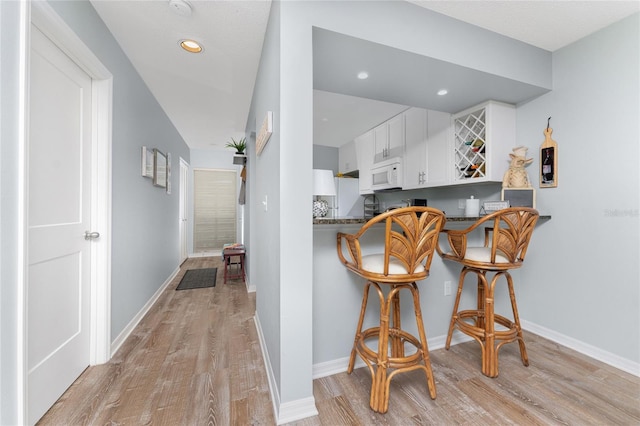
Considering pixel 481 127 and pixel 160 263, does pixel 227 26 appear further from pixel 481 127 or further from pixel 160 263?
pixel 160 263

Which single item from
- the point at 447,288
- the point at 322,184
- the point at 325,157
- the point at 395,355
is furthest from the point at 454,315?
the point at 325,157

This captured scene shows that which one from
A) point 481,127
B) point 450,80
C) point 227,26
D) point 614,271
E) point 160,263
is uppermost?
point 227,26

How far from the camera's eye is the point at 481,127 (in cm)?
238

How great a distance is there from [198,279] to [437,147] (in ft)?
12.3

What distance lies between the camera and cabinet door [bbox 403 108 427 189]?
291 cm

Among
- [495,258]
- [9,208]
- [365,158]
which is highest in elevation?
[365,158]

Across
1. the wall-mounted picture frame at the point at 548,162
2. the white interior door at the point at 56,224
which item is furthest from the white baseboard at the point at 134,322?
the wall-mounted picture frame at the point at 548,162

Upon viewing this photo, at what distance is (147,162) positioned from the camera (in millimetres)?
2629

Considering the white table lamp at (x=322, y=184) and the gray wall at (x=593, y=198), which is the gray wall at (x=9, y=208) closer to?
the white table lamp at (x=322, y=184)

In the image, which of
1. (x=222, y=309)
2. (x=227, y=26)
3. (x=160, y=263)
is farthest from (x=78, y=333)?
(x=227, y=26)

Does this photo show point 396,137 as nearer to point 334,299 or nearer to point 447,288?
point 447,288

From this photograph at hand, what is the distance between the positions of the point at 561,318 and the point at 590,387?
2.12ft

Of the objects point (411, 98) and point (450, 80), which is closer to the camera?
point (450, 80)

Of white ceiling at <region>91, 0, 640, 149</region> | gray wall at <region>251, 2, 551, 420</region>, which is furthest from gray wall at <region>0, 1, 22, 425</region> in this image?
gray wall at <region>251, 2, 551, 420</region>
